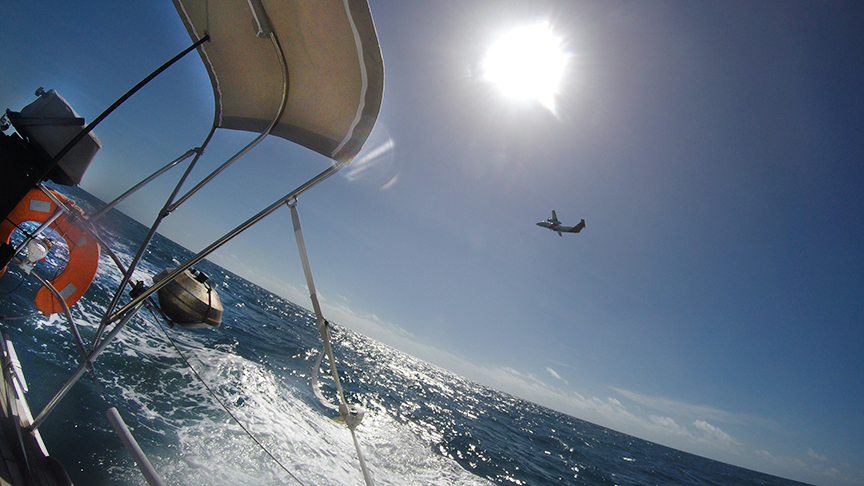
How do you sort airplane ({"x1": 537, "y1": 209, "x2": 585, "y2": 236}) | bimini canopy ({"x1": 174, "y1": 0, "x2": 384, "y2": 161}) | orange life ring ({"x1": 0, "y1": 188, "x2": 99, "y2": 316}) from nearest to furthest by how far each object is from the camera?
bimini canopy ({"x1": 174, "y1": 0, "x2": 384, "y2": 161}), orange life ring ({"x1": 0, "y1": 188, "x2": 99, "y2": 316}), airplane ({"x1": 537, "y1": 209, "x2": 585, "y2": 236})

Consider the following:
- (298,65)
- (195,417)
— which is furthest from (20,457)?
(195,417)

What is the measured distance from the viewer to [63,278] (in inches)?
163

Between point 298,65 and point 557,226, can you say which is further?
point 557,226

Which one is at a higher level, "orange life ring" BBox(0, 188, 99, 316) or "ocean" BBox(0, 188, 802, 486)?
"orange life ring" BBox(0, 188, 99, 316)

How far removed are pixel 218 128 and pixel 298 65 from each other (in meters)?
1.50

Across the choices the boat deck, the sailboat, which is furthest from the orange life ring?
the boat deck

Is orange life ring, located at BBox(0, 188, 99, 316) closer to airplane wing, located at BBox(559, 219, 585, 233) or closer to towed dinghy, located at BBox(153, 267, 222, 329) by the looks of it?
towed dinghy, located at BBox(153, 267, 222, 329)

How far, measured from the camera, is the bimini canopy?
1.98 m

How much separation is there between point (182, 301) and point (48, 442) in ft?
9.50

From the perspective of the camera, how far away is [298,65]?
241 centimetres

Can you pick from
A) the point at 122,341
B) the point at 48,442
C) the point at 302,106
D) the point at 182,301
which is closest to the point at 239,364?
the point at 122,341

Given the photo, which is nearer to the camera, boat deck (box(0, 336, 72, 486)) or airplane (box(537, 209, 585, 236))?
boat deck (box(0, 336, 72, 486))

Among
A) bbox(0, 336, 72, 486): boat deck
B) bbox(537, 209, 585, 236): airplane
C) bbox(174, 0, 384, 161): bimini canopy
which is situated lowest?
bbox(0, 336, 72, 486): boat deck

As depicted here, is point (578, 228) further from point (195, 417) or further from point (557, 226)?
point (195, 417)
